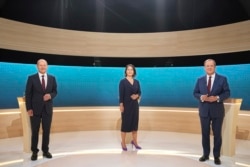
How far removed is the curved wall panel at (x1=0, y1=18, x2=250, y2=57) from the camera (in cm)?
553

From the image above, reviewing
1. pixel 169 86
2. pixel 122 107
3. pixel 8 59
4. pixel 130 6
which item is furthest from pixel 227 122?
pixel 8 59

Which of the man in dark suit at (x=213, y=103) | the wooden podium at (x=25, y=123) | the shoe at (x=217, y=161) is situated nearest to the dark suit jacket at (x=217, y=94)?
the man in dark suit at (x=213, y=103)

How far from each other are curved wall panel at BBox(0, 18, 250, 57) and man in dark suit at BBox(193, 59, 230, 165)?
194 centimetres

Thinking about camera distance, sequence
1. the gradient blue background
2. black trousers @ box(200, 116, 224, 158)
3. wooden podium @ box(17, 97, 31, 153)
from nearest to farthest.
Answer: black trousers @ box(200, 116, 224, 158), wooden podium @ box(17, 97, 31, 153), the gradient blue background

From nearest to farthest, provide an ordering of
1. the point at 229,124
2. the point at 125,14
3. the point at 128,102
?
1. the point at 229,124
2. the point at 128,102
3. the point at 125,14

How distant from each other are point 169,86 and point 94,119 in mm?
2086

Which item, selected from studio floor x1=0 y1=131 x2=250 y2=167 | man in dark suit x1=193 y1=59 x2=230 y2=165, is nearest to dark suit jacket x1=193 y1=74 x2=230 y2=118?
man in dark suit x1=193 y1=59 x2=230 y2=165

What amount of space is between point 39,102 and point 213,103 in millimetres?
2591

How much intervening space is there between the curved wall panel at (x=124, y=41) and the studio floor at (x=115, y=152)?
197 cm

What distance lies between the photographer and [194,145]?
5.03 meters

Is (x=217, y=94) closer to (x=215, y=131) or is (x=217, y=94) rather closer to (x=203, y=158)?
(x=215, y=131)

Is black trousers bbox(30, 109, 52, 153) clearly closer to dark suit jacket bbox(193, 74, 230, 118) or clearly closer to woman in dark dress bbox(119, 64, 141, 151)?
woman in dark dress bbox(119, 64, 141, 151)

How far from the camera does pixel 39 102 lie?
399 centimetres

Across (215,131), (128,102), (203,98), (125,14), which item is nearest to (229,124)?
(215,131)
